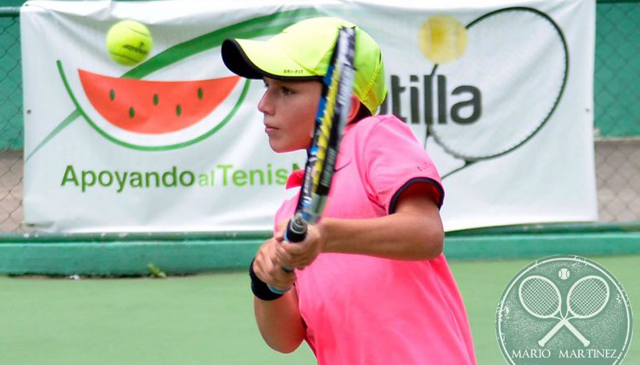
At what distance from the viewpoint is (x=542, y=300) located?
4406mm

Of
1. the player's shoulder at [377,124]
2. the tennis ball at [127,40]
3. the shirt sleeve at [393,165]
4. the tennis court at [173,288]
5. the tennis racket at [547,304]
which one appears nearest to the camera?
the shirt sleeve at [393,165]

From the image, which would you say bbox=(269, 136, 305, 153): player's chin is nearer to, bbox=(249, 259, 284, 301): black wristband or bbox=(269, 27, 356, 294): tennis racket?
bbox=(249, 259, 284, 301): black wristband

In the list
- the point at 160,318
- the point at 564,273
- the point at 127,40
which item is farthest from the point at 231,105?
the point at 564,273

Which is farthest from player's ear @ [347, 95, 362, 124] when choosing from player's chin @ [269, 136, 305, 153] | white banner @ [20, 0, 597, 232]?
white banner @ [20, 0, 597, 232]

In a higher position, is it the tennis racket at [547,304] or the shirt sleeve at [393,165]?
Result: the shirt sleeve at [393,165]

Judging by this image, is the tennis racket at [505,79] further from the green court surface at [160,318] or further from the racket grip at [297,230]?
the racket grip at [297,230]

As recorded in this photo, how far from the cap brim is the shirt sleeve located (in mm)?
160

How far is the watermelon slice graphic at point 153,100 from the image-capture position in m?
5.74

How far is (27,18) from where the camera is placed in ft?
18.8

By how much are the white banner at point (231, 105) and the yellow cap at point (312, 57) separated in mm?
3647

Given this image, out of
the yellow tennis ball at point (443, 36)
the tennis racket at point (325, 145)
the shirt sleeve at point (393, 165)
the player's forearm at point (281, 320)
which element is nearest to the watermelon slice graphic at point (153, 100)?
the yellow tennis ball at point (443, 36)

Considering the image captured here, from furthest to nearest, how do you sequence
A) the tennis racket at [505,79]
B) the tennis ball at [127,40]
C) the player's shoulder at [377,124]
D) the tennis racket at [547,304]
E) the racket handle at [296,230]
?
the tennis racket at [505,79]
the tennis ball at [127,40]
the tennis racket at [547,304]
the player's shoulder at [377,124]
the racket handle at [296,230]

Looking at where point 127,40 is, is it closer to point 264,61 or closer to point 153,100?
point 153,100

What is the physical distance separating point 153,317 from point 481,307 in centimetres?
149
